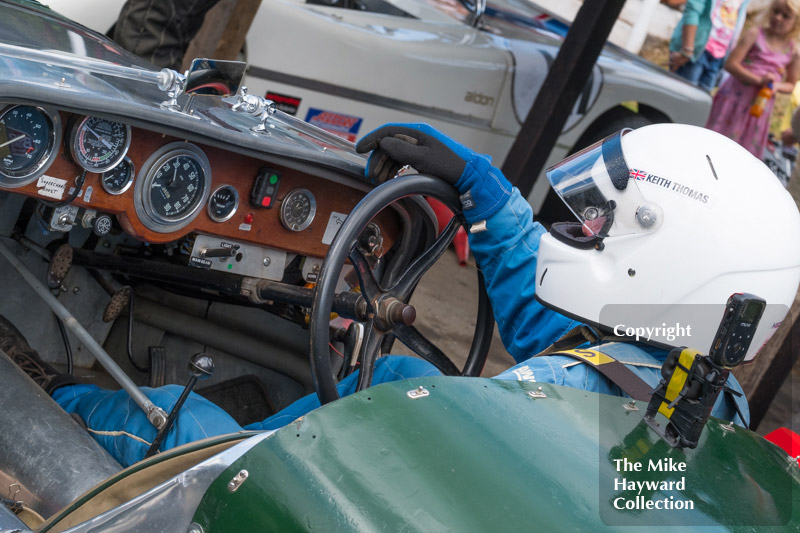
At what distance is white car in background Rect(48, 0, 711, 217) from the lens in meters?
4.15

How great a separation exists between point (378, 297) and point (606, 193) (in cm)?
58

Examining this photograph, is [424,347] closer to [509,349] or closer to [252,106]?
[509,349]

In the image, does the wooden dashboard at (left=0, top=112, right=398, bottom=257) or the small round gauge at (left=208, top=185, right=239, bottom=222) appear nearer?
the wooden dashboard at (left=0, top=112, right=398, bottom=257)

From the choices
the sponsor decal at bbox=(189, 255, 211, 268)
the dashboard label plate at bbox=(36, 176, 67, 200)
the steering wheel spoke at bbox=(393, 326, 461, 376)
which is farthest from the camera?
A: the steering wheel spoke at bbox=(393, 326, 461, 376)

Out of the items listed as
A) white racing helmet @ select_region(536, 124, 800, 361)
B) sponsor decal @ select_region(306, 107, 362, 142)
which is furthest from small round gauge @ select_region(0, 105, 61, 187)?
sponsor decal @ select_region(306, 107, 362, 142)

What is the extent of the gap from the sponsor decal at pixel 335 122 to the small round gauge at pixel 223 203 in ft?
7.19

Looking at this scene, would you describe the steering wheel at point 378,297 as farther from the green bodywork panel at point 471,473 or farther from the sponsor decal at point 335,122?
the sponsor decal at point 335,122

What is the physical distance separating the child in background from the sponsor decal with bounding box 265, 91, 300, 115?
4.11 m

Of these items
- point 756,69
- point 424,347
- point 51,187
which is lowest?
point 424,347

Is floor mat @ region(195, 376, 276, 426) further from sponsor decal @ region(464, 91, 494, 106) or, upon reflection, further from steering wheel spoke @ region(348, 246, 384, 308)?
sponsor decal @ region(464, 91, 494, 106)

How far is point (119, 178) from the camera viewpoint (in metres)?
1.90

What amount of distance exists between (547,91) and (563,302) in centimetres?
363

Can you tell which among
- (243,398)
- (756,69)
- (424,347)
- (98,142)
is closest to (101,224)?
(98,142)

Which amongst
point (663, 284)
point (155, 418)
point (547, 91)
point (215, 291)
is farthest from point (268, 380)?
point (547, 91)
